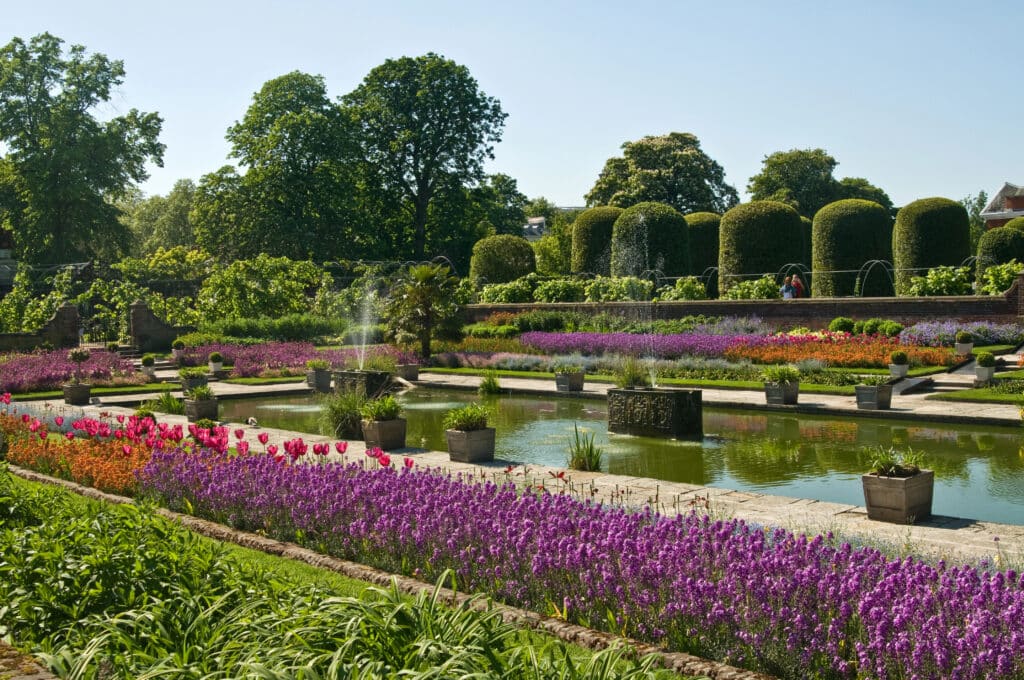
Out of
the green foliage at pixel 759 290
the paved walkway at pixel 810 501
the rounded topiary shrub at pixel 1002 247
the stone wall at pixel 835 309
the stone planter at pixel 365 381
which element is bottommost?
the paved walkway at pixel 810 501

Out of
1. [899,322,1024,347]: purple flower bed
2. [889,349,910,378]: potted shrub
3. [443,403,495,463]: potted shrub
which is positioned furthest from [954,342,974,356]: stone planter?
[443,403,495,463]: potted shrub

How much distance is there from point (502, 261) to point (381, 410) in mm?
26914

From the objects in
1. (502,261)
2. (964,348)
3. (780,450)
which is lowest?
(780,450)

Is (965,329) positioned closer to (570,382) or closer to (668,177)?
(570,382)

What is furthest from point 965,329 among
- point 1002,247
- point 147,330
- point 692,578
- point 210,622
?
point 147,330

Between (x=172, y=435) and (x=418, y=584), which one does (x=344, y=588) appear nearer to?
(x=418, y=584)

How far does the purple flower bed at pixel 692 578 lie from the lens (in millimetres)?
4242

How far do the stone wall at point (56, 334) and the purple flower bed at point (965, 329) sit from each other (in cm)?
2438

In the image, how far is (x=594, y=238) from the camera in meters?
38.7

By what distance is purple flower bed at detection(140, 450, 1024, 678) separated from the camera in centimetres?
424

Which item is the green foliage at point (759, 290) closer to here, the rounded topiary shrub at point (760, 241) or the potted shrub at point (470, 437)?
the rounded topiary shrub at point (760, 241)

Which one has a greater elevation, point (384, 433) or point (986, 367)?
point (986, 367)

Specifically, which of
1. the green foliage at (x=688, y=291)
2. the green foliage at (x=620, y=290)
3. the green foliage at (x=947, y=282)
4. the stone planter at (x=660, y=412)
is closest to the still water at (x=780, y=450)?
the stone planter at (x=660, y=412)

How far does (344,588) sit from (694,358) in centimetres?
1731
